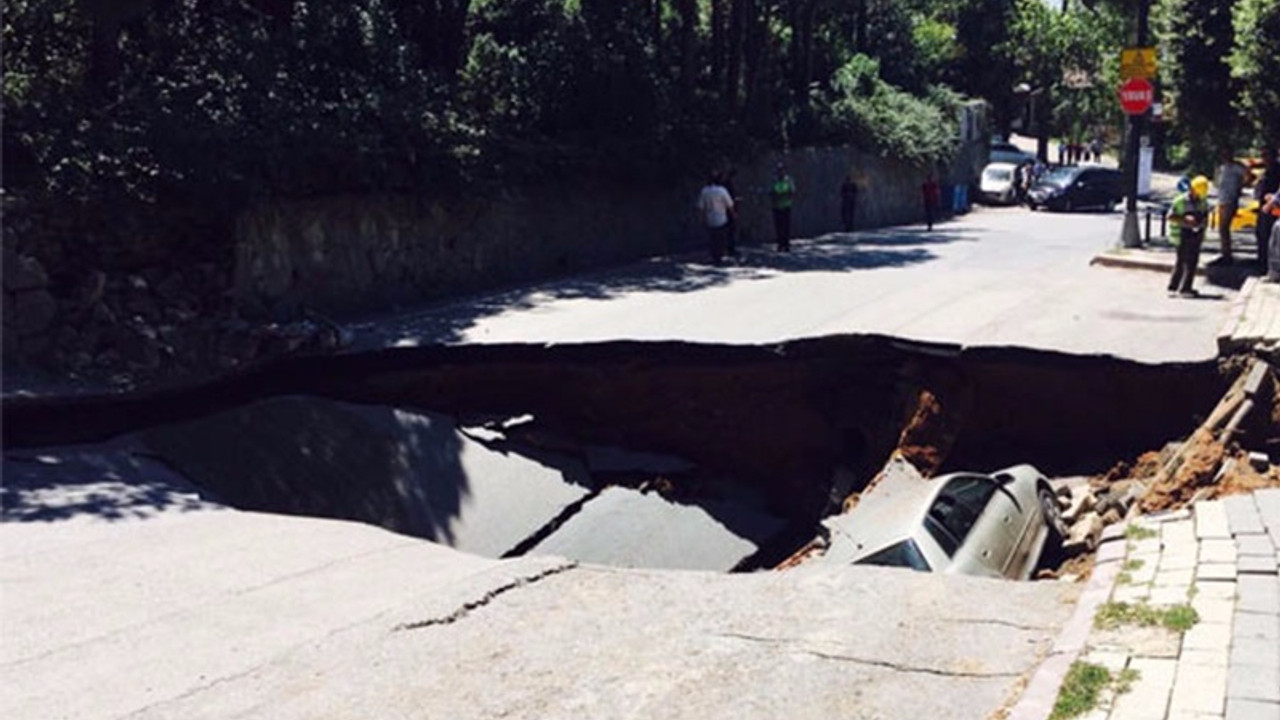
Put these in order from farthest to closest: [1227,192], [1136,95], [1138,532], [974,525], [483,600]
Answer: [1136,95], [1227,192], [974,525], [1138,532], [483,600]

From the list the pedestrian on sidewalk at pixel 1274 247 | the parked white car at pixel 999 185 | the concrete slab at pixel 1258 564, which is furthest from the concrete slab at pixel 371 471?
the parked white car at pixel 999 185

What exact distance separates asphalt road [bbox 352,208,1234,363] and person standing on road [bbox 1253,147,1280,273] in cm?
120

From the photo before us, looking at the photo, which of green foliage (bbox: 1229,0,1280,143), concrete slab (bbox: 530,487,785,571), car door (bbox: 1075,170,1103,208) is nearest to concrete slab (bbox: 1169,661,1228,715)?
concrete slab (bbox: 530,487,785,571)

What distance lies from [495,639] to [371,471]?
5.73m

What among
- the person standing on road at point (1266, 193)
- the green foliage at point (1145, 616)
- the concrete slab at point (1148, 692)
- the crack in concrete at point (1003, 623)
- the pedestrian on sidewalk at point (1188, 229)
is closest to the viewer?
the concrete slab at point (1148, 692)

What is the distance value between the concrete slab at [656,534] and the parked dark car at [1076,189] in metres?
31.4

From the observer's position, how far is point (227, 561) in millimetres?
8828

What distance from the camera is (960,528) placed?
9.85 m

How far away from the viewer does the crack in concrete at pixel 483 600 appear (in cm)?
736

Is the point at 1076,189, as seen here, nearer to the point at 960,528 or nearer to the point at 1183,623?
the point at 960,528

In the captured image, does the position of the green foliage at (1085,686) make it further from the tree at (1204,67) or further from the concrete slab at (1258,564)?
the tree at (1204,67)

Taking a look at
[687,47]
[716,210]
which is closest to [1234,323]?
[716,210]

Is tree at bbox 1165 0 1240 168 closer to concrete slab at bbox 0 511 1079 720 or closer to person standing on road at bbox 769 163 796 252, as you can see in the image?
person standing on road at bbox 769 163 796 252

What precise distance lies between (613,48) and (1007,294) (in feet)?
31.6
